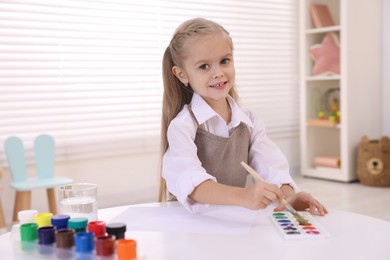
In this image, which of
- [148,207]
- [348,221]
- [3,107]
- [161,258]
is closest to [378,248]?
[348,221]

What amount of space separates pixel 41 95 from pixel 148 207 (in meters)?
1.85

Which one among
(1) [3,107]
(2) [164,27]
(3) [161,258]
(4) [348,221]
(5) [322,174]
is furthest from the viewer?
(5) [322,174]

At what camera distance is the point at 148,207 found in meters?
1.12

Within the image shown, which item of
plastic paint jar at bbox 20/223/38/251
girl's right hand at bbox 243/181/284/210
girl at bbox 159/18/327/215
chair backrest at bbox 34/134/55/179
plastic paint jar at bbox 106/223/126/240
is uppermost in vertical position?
girl at bbox 159/18/327/215

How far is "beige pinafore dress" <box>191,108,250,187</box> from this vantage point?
128 cm

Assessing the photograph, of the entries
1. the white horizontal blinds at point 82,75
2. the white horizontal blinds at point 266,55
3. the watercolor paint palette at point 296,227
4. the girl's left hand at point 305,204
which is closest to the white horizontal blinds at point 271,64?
the white horizontal blinds at point 266,55

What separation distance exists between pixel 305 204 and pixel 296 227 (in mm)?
192

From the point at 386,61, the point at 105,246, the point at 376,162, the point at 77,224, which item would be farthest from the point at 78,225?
the point at 386,61

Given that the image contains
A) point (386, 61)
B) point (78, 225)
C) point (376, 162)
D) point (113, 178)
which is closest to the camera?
point (78, 225)

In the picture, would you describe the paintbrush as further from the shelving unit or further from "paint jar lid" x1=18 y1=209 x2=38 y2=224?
the shelving unit

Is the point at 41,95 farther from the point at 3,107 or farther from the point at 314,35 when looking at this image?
the point at 314,35

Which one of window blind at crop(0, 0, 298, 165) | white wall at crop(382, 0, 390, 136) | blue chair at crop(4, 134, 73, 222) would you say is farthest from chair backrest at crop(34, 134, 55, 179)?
white wall at crop(382, 0, 390, 136)

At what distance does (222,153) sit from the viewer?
1282 millimetres

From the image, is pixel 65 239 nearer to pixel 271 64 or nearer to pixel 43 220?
pixel 43 220
